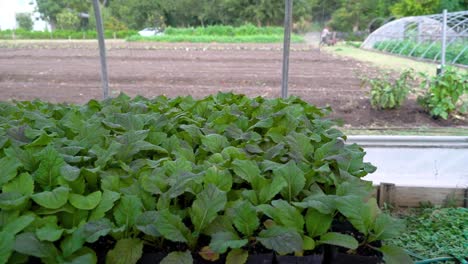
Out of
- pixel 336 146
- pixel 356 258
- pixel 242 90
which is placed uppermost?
pixel 336 146

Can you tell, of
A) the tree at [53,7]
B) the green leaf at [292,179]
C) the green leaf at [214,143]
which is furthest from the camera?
the tree at [53,7]

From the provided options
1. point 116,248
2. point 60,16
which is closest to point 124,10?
point 60,16

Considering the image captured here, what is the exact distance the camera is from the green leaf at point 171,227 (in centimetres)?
87

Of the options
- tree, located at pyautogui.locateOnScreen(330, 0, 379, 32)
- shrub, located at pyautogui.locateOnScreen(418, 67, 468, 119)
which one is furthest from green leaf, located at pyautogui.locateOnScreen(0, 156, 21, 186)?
tree, located at pyautogui.locateOnScreen(330, 0, 379, 32)

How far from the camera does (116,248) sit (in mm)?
870

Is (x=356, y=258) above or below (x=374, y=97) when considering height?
above

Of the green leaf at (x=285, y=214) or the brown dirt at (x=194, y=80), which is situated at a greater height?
the green leaf at (x=285, y=214)

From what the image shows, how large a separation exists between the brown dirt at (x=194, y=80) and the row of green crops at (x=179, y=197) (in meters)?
4.08

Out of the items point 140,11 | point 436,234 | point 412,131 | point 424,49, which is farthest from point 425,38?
point 436,234

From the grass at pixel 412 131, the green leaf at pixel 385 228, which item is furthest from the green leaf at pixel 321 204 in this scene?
the grass at pixel 412 131

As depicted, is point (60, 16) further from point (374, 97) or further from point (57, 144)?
point (57, 144)

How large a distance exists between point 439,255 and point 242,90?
5.53 m

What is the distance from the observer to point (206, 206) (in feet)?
3.09

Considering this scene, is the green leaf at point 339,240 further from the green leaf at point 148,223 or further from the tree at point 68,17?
the tree at point 68,17
